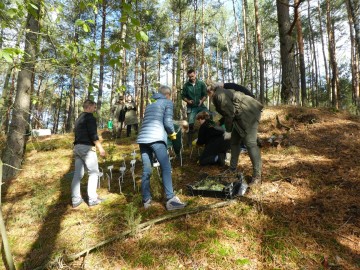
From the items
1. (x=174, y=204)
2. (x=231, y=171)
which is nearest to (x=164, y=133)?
(x=174, y=204)

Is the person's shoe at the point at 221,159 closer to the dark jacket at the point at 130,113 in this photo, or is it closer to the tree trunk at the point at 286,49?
the tree trunk at the point at 286,49

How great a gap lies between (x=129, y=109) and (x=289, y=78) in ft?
20.4

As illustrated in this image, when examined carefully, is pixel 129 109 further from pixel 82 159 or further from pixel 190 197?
pixel 190 197

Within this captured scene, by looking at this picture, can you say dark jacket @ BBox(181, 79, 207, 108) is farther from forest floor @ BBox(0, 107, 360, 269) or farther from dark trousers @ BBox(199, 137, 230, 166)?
forest floor @ BBox(0, 107, 360, 269)

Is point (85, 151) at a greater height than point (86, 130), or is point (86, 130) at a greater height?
point (86, 130)

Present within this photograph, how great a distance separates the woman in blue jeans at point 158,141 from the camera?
398 centimetres

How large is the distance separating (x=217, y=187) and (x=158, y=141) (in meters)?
1.23

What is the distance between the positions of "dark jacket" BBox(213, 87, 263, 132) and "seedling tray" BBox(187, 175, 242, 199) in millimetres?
948

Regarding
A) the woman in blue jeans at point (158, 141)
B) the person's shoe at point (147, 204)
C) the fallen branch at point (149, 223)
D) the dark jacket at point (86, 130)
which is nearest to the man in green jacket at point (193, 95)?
the woman in blue jeans at point (158, 141)

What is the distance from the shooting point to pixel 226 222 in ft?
11.0

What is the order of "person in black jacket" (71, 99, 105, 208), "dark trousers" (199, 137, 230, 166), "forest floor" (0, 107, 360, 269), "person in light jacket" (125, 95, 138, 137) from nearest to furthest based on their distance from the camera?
"forest floor" (0, 107, 360, 269)
"person in black jacket" (71, 99, 105, 208)
"dark trousers" (199, 137, 230, 166)
"person in light jacket" (125, 95, 138, 137)

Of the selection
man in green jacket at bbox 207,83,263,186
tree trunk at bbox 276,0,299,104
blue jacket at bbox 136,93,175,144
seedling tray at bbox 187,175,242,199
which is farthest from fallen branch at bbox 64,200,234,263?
tree trunk at bbox 276,0,299,104

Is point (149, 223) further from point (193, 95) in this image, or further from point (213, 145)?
point (193, 95)

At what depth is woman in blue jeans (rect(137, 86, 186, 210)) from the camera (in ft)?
13.1
